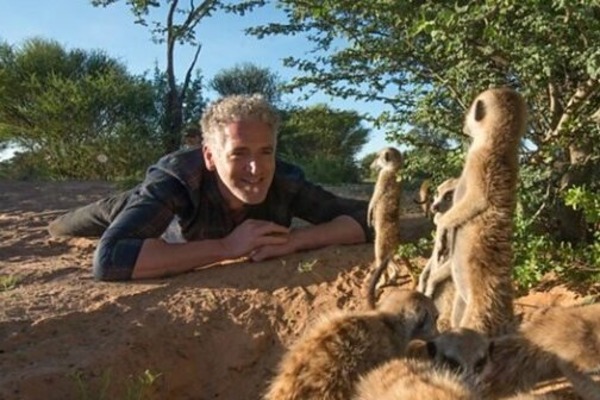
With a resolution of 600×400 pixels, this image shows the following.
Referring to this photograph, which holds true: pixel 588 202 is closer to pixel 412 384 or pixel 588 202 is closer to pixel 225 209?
pixel 412 384

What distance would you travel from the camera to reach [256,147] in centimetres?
407

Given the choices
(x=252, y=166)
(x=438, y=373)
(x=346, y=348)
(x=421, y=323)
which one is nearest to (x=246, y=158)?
(x=252, y=166)

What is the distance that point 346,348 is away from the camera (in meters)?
2.43

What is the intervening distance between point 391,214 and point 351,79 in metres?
1.18

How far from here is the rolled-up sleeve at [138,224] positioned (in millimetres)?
3936

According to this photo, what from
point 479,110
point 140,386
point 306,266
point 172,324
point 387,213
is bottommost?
point 140,386

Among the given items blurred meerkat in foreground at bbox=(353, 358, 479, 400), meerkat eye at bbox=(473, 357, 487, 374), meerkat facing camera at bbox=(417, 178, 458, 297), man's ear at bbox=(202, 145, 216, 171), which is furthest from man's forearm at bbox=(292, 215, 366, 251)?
blurred meerkat in foreground at bbox=(353, 358, 479, 400)

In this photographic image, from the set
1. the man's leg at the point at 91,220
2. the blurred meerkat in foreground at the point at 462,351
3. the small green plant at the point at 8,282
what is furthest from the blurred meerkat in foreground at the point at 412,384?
the man's leg at the point at 91,220

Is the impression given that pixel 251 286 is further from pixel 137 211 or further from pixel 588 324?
pixel 588 324

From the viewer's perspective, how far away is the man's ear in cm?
429

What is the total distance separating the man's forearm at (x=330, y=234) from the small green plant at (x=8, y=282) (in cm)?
158

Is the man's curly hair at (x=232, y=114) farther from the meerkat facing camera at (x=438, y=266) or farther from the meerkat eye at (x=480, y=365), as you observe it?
the meerkat eye at (x=480, y=365)

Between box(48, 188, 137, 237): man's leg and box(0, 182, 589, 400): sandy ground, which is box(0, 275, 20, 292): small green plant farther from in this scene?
box(48, 188, 137, 237): man's leg

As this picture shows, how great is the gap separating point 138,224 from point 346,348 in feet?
6.27
